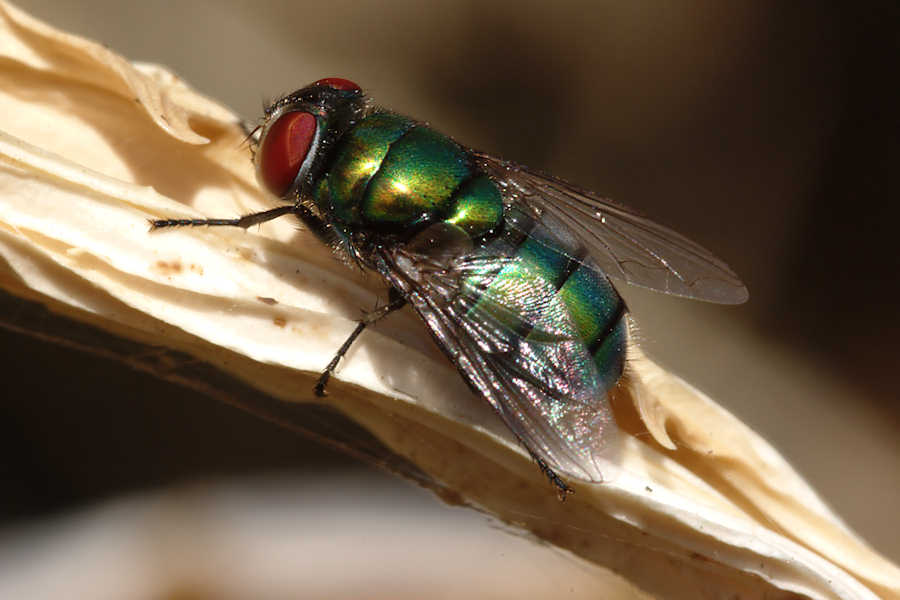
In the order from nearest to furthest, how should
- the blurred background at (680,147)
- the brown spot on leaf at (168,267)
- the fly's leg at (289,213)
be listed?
1. the brown spot on leaf at (168,267)
2. the fly's leg at (289,213)
3. the blurred background at (680,147)

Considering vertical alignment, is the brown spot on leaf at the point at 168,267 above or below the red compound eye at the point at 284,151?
below

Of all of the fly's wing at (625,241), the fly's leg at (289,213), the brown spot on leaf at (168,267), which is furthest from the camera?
the fly's wing at (625,241)

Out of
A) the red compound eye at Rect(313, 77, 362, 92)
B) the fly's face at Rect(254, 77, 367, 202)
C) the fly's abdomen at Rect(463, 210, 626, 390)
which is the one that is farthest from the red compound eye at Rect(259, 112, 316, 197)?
the fly's abdomen at Rect(463, 210, 626, 390)

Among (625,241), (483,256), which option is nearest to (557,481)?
(483,256)

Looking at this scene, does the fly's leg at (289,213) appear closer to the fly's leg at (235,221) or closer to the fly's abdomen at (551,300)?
the fly's leg at (235,221)

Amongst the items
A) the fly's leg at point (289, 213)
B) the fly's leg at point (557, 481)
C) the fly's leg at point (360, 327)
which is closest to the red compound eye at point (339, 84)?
the fly's leg at point (289, 213)

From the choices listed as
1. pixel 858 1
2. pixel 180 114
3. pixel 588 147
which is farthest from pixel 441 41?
pixel 180 114

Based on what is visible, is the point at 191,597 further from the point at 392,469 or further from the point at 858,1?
the point at 858,1

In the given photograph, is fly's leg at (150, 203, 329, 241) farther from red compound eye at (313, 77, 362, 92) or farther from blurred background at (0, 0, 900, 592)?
blurred background at (0, 0, 900, 592)

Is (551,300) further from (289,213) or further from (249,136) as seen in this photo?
(249,136)
